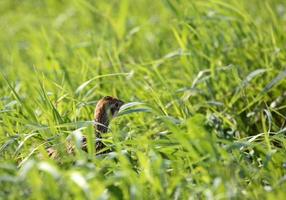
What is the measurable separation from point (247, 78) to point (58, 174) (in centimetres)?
184

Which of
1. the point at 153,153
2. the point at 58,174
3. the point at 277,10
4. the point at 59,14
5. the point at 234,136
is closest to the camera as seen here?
the point at 58,174

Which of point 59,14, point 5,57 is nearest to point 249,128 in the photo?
point 5,57

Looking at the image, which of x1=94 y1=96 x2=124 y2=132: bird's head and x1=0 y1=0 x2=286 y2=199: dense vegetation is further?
x1=94 y1=96 x2=124 y2=132: bird's head

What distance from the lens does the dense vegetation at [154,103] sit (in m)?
2.91

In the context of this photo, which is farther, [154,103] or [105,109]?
[154,103]

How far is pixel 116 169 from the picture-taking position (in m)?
3.20

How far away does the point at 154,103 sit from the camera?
4.12 metres

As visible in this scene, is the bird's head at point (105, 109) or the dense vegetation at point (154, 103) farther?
the bird's head at point (105, 109)

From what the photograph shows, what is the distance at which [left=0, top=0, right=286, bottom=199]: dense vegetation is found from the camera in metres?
2.91

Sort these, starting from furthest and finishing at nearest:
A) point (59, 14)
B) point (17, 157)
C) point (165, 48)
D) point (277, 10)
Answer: point (59, 14) < point (277, 10) < point (165, 48) < point (17, 157)

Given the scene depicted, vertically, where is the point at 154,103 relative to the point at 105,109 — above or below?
below

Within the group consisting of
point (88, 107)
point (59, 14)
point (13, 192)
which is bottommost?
point (59, 14)

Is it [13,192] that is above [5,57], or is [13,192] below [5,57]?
above

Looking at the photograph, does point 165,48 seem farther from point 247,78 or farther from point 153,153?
point 153,153
